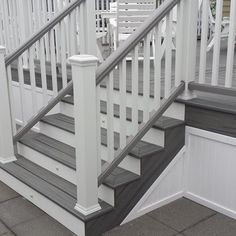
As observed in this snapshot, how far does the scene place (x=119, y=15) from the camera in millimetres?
4750

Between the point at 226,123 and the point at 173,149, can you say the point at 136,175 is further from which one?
the point at 226,123

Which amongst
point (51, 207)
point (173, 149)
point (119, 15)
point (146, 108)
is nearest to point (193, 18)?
point (146, 108)

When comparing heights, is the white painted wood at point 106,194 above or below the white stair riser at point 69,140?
below

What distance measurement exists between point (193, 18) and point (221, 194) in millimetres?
1286

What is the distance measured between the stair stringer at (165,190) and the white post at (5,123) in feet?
4.14

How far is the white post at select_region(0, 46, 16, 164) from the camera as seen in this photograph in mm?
3133

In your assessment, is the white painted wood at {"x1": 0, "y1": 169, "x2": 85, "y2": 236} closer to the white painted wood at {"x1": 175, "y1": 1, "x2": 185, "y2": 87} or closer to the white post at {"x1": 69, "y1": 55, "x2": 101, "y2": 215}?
the white post at {"x1": 69, "y1": 55, "x2": 101, "y2": 215}

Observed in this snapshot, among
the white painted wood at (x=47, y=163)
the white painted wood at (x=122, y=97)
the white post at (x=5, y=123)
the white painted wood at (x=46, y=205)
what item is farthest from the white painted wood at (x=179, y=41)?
the white post at (x=5, y=123)

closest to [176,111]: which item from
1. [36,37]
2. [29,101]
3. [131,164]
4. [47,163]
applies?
[131,164]

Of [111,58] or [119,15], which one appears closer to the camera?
[111,58]

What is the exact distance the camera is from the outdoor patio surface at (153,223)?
255 centimetres

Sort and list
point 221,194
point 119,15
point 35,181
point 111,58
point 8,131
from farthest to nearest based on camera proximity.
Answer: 1. point 119,15
2. point 8,131
3. point 35,181
4. point 221,194
5. point 111,58

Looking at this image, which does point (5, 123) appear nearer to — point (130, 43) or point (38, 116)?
point (38, 116)

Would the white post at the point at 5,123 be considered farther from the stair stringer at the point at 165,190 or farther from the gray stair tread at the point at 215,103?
the gray stair tread at the point at 215,103
